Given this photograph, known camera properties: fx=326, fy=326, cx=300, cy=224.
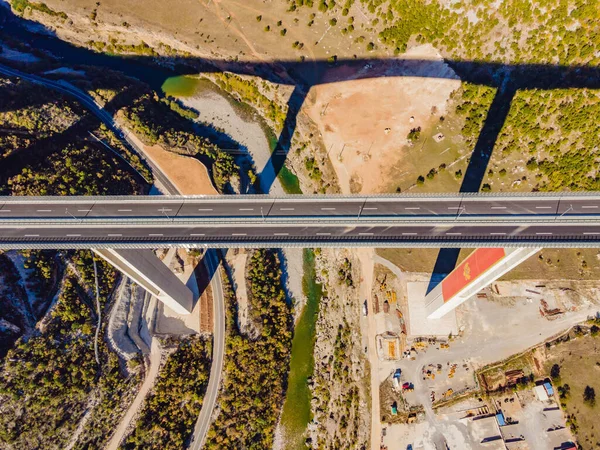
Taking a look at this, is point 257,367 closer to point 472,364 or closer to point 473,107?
point 472,364

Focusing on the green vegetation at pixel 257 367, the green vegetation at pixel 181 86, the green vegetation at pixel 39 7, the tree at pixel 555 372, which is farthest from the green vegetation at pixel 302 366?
the green vegetation at pixel 39 7

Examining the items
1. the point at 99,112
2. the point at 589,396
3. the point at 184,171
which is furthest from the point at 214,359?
the point at 589,396

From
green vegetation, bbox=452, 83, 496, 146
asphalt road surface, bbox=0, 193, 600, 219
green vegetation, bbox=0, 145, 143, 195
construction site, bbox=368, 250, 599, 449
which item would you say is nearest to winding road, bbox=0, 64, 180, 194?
green vegetation, bbox=0, 145, 143, 195

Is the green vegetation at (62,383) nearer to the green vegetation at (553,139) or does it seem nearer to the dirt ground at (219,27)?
the dirt ground at (219,27)

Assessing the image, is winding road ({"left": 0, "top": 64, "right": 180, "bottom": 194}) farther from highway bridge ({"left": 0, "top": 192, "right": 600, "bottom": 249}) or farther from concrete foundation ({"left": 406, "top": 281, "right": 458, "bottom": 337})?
concrete foundation ({"left": 406, "top": 281, "right": 458, "bottom": 337})

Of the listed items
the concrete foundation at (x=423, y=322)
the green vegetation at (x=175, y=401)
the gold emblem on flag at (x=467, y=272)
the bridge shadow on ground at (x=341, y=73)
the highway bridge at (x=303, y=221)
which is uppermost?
the bridge shadow on ground at (x=341, y=73)

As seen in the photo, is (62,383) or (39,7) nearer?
(62,383)

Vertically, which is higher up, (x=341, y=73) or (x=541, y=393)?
(x=341, y=73)
